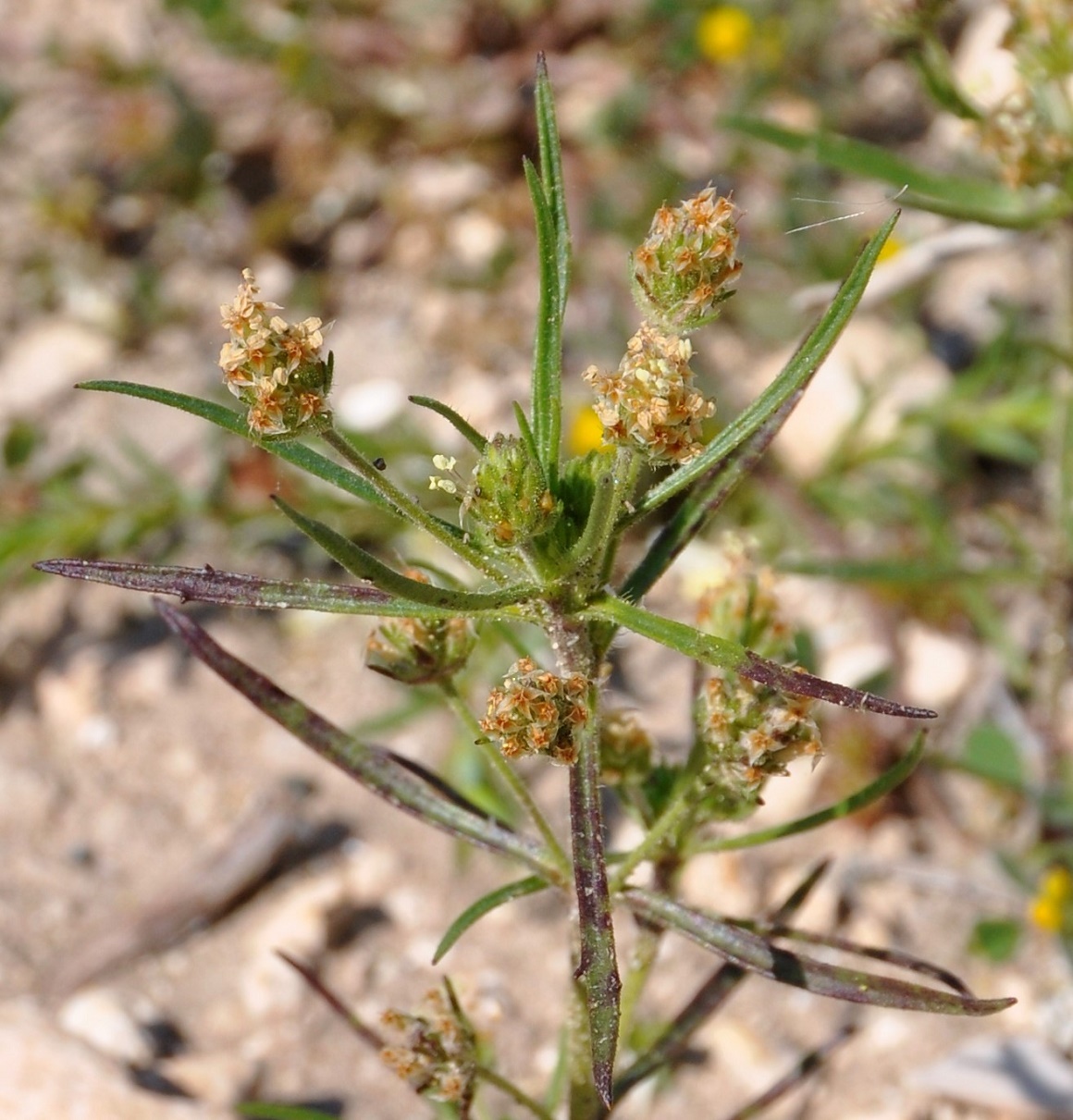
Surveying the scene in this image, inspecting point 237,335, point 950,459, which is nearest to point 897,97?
point 950,459

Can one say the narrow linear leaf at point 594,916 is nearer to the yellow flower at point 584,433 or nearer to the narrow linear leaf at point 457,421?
the narrow linear leaf at point 457,421

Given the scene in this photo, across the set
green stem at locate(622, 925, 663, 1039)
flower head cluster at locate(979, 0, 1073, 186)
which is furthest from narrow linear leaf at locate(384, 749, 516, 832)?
flower head cluster at locate(979, 0, 1073, 186)

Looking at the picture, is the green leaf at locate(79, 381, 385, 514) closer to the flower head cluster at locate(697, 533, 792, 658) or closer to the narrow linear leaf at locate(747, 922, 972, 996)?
the flower head cluster at locate(697, 533, 792, 658)

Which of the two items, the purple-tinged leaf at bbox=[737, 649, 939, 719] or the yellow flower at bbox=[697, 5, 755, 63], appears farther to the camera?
the yellow flower at bbox=[697, 5, 755, 63]

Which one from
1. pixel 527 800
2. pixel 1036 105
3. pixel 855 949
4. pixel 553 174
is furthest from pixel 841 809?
pixel 1036 105

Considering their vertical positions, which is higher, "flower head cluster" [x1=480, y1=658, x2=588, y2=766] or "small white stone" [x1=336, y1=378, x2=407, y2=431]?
"small white stone" [x1=336, y1=378, x2=407, y2=431]

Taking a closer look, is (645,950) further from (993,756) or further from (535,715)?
(993,756)

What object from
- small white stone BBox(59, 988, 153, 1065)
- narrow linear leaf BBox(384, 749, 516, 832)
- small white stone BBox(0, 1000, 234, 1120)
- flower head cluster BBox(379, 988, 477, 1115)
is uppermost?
narrow linear leaf BBox(384, 749, 516, 832)

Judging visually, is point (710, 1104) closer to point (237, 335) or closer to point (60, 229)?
point (237, 335)

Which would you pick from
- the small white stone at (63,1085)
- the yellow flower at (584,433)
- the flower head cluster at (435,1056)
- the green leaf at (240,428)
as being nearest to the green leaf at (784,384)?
the green leaf at (240,428)

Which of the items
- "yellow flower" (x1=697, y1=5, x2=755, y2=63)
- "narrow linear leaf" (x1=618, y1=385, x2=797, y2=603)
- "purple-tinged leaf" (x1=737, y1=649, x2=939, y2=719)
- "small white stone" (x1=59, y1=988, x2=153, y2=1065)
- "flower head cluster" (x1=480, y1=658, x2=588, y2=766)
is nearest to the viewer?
"purple-tinged leaf" (x1=737, y1=649, x2=939, y2=719)
